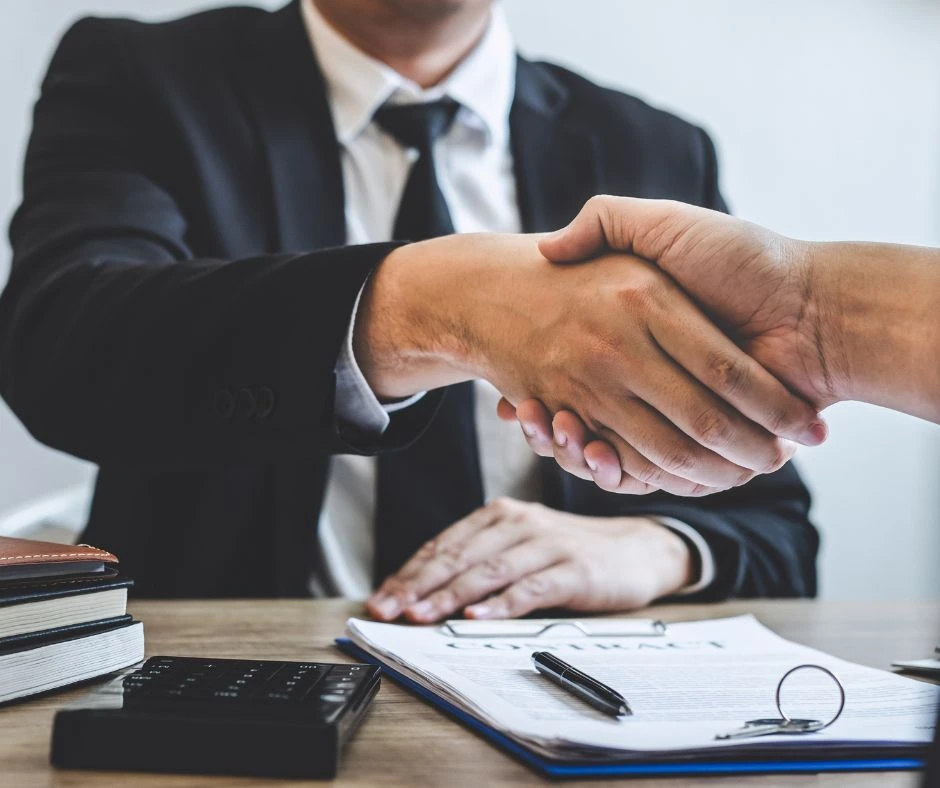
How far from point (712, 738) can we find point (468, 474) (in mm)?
741

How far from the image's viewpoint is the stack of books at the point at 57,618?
19.2 inches

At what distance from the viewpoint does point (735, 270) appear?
590 millimetres

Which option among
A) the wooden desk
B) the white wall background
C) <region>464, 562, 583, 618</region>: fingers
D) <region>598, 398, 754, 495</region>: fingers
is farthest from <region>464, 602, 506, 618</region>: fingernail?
the white wall background

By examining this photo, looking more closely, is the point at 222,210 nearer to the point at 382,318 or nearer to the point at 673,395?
the point at 382,318

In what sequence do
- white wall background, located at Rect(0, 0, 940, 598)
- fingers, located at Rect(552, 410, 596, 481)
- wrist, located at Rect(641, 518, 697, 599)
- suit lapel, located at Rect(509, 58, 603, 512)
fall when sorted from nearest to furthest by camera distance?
fingers, located at Rect(552, 410, 596, 481)
wrist, located at Rect(641, 518, 697, 599)
suit lapel, located at Rect(509, 58, 603, 512)
white wall background, located at Rect(0, 0, 940, 598)

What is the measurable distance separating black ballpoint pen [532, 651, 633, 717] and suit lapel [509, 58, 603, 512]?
0.64m

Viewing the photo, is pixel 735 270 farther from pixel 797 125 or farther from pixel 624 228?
pixel 797 125

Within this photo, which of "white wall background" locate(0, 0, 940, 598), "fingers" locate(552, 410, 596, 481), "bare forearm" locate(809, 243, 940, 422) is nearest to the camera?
"bare forearm" locate(809, 243, 940, 422)

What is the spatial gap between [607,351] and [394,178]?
2.38 feet

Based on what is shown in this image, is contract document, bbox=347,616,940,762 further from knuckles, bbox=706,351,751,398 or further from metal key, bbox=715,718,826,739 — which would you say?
knuckles, bbox=706,351,751,398

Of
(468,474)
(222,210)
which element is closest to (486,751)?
(468,474)

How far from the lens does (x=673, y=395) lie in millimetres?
600

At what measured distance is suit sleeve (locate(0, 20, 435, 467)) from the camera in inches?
28.9

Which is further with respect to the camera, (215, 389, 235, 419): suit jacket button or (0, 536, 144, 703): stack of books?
(215, 389, 235, 419): suit jacket button
